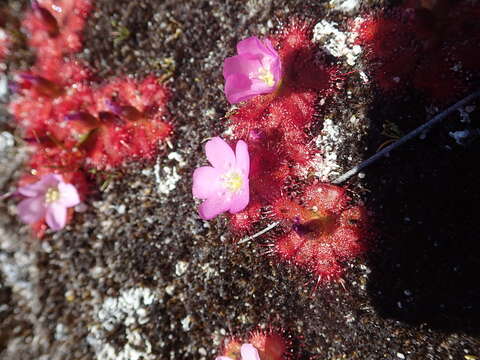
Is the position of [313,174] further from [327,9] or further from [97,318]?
[97,318]

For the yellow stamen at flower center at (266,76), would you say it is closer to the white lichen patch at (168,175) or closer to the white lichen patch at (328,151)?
the white lichen patch at (328,151)

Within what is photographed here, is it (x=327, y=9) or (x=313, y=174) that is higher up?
(x=327, y=9)

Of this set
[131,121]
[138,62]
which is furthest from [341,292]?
[138,62]

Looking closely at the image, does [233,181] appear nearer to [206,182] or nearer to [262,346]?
[206,182]

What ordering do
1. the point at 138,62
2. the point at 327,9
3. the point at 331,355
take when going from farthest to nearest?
the point at 138,62
the point at 327,9
the point at 331,355

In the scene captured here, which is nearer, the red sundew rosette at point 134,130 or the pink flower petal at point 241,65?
the pink flower petal at point 241,65

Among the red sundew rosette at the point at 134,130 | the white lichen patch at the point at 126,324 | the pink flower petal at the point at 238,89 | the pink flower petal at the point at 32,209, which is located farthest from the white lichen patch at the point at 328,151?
the pink flower petal at the point at 32,209
